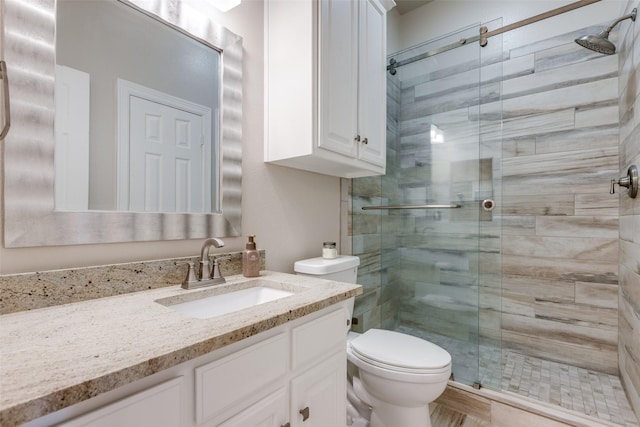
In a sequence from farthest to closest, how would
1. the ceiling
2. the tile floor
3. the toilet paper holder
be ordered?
the ceiling, the tile floor, the toilet paper holder

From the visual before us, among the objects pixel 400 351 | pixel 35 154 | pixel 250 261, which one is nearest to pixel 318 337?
pixel 250 261

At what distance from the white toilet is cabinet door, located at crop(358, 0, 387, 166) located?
0.64m

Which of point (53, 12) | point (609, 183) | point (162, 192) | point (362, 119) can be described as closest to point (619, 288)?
point (609, 183)

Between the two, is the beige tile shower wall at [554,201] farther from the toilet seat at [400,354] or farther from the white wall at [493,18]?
the toilet seat at [400,354]

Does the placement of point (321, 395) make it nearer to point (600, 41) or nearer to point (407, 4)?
point (600, 41)

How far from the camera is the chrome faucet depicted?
1055 mm

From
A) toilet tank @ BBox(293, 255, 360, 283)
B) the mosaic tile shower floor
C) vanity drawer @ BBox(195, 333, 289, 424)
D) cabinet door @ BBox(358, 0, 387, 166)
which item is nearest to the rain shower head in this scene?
cabinet door @ BBox(358, 0, 387, 166)

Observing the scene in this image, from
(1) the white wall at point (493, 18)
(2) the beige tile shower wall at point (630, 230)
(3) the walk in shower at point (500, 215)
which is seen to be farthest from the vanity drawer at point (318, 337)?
(1) the white wall at point (493, 18)

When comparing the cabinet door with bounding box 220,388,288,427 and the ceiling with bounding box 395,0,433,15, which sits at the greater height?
the ceiling with bounding box 395,0,433,15

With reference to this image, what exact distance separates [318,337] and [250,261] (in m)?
0.45

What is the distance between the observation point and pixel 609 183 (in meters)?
1.91

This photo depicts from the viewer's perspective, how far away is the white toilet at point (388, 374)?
1.29 meters

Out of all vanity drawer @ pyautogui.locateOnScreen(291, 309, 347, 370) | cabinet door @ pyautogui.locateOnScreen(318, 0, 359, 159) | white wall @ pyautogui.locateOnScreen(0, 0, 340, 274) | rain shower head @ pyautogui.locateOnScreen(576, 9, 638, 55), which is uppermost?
rain shower head @ pyautogui.locateOnScreen(576, 9, 638, 55)

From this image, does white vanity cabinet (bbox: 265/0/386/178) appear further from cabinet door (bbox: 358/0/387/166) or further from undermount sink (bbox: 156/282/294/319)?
undermount sink (bbox: 156/282/294/319)
